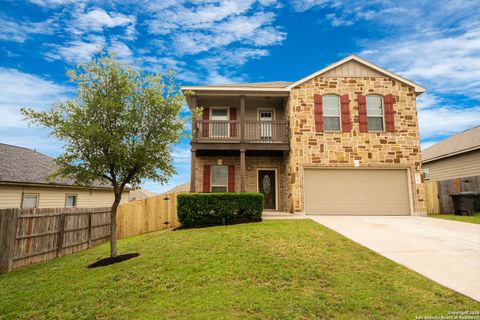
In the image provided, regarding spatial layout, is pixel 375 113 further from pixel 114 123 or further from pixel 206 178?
pixel 114 123

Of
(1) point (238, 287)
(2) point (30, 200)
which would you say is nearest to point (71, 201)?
(2) point (30, 200)

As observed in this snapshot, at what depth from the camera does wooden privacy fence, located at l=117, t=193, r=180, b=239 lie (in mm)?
12008

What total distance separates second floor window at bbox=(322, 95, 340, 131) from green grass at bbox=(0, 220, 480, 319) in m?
7.09

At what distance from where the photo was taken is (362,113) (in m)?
12.4

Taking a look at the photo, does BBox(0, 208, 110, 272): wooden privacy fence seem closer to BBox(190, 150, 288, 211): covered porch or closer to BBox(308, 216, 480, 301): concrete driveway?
BBox(190, 150, 288, 211): covered porch

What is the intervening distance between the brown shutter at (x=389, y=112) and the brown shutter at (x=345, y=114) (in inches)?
70.5

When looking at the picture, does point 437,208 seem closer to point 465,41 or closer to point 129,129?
point 465,41

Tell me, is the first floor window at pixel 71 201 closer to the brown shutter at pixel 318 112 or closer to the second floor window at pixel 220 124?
the second floor window at pixel 220 124

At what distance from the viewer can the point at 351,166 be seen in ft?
39.4

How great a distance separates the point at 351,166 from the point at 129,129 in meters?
Answer: 9.64

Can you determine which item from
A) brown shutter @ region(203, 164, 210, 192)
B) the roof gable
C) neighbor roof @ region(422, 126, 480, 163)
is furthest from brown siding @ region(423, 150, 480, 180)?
brown shutter @ region(203, 164, 210, 192)

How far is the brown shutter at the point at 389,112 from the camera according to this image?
40.3 ft

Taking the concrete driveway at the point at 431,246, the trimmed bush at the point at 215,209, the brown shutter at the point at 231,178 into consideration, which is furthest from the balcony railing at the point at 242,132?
the concrete driveway at the point at 431,246

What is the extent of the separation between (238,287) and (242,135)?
858cm
